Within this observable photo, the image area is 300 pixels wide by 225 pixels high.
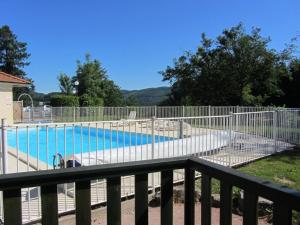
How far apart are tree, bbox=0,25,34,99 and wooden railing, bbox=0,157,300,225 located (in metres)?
41.7

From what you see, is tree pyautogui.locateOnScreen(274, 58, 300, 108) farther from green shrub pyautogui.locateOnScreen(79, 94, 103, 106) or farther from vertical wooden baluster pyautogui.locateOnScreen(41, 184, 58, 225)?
vertical wooden baluster pyautogui.locateOnScreen(41, 184, 58, 225)

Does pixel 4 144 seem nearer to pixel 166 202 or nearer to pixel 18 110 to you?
pixel 166 202

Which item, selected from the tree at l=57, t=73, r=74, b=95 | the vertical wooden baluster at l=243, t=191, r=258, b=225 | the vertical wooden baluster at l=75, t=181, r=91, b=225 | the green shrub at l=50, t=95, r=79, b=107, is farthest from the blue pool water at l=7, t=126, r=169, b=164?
the tree at l=57, t=73, r=74, b=95

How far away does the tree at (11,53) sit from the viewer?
41531 millimetres

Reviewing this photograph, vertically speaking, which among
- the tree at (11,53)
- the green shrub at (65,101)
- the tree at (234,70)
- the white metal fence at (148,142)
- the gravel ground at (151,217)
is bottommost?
the gravel ground at (151,217)

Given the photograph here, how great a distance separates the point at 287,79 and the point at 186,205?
22.7 m

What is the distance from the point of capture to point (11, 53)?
42.0 meters

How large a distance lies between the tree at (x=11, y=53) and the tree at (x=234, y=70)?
81.7 feet

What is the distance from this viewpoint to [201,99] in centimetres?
2338

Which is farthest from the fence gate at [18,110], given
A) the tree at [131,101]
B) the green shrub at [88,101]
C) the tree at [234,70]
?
the tree at [131,101]

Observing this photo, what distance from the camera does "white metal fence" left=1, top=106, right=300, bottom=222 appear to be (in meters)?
4.96

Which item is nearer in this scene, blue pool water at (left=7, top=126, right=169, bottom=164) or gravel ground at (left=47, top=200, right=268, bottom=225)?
gravel ground at (left=47, top=200, right=268, bottom=225)

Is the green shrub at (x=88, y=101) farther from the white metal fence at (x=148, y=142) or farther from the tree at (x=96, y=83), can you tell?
the white metal fence at (x=148, y=142)

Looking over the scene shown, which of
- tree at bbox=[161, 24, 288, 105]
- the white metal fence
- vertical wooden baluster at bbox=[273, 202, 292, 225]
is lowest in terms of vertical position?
the white metal fence
